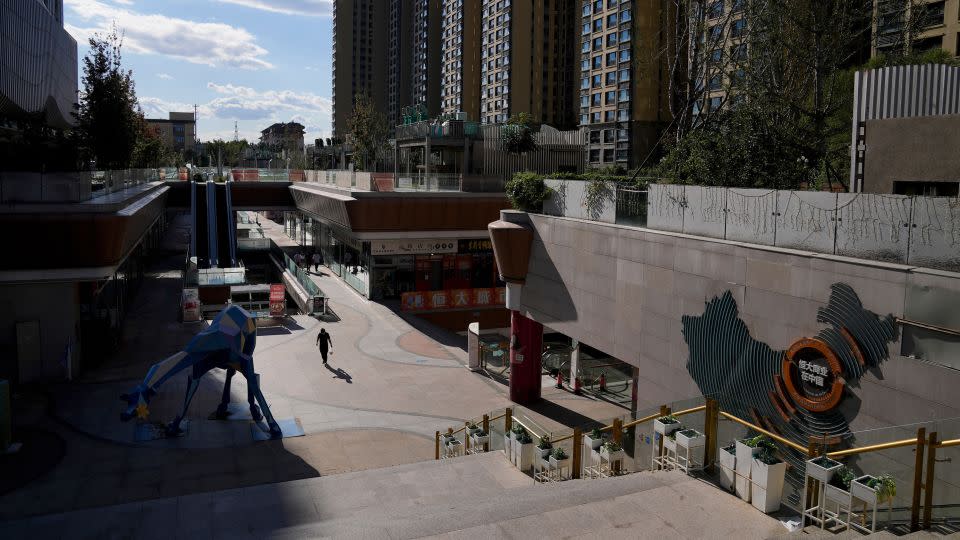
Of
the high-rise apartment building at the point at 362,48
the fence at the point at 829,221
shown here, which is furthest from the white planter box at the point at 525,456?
the high-rise apartment building at the point at 362,48

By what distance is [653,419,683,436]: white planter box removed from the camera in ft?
35.8

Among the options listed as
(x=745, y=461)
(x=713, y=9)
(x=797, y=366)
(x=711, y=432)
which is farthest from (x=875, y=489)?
(x=713, y=9)

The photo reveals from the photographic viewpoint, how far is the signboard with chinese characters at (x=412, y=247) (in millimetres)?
39000

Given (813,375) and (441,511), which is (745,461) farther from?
(441,511)

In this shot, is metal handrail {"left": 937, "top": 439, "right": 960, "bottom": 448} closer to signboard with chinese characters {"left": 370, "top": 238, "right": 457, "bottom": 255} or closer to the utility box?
the utility box

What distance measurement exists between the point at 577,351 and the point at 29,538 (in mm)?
17294

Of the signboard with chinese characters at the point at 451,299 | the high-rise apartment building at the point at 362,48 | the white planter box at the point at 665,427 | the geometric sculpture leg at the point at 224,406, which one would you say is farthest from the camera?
the high-rise apartment building at the point at 362,48

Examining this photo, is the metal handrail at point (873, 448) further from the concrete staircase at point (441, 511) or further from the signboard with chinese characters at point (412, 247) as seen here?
the signboard with chinese characters at point (412, 247)

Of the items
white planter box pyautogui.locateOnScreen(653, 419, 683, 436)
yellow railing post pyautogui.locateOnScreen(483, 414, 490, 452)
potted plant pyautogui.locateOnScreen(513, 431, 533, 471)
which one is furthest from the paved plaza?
white planter box pyautogui.locateOnScreen(653, 419, 683, 436)

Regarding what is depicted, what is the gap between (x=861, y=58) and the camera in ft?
174

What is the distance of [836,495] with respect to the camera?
8.28 m

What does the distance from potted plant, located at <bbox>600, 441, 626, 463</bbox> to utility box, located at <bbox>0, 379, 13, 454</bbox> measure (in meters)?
14.2

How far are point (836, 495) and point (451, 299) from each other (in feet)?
99.6

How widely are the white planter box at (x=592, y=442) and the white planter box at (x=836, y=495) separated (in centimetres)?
464
